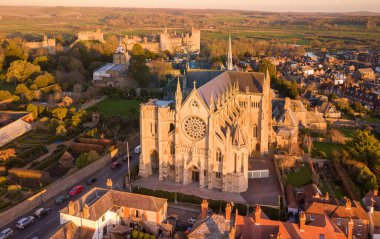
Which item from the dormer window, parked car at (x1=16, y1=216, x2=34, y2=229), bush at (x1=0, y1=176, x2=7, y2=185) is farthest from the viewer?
bush at (x1=0, y1=176, x2=7, y2=185)

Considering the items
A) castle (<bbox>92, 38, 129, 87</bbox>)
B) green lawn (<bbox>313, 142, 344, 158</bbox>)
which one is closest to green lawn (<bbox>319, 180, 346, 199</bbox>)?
green lawn (<bbox>313, 142, 344, 158</bbox>)

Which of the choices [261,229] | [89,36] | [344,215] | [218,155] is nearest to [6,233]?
[218,155]

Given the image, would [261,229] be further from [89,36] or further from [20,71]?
[89,36]

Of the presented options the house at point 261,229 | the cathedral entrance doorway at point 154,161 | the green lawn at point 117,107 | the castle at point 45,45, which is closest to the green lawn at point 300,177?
the house at point 261,229

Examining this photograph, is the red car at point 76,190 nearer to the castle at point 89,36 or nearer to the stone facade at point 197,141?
the stone facade at point 197,141

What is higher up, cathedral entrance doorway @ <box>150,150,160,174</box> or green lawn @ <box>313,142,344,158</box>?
cathedral entrance doorway @ <box>150,150,160,174</box>

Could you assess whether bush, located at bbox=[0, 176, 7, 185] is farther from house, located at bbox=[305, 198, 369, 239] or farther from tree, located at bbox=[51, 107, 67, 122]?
house, located at bbox=[305, 198, 369, 239]
